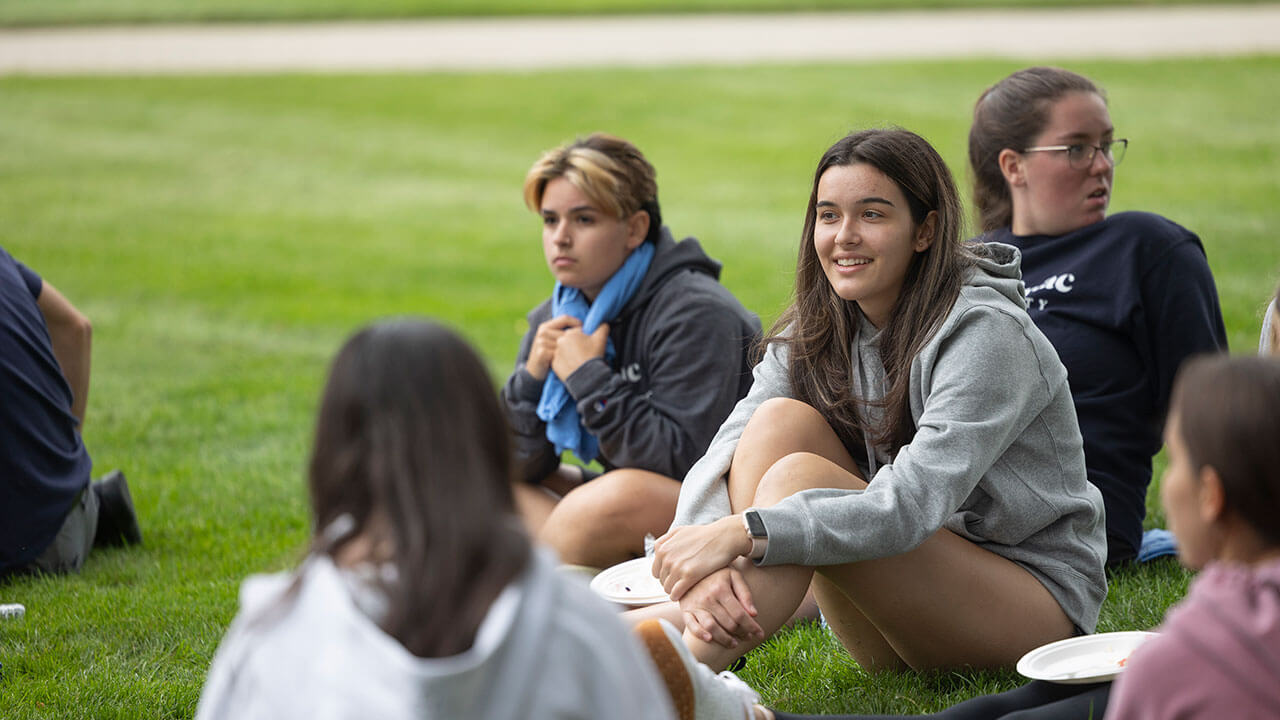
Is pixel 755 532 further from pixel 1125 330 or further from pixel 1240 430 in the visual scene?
pixel 1125 330

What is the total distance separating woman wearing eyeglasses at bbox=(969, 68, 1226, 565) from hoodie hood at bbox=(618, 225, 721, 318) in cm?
104

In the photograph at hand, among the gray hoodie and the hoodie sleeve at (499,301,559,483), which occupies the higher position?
the gray hoodie

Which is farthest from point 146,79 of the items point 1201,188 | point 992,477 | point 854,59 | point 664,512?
point 992,477

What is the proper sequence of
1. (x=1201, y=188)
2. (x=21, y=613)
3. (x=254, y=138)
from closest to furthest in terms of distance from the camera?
(x=21, y=613) < (x=1201, y=188) < (x=254, y=138)

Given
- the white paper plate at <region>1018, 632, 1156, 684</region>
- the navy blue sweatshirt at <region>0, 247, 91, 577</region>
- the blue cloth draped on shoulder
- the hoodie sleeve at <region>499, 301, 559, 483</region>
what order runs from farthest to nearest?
the hoodie sleeve at <region>499, 301, 559, 483</region>
the blue cloth draped on shoulder
the navy blue sweatshirt at <region>0, 247, 91, 577</region>
the white paper plate at <region>1018, 632, 1156, 684</region>

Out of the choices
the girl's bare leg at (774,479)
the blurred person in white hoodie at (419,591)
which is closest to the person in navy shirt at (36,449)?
the girl's bare leg at (774,479)

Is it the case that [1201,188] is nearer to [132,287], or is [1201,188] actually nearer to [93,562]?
[132,287]

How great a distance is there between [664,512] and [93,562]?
2132 mm

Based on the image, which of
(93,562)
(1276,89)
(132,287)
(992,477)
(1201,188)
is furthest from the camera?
(1276,89)

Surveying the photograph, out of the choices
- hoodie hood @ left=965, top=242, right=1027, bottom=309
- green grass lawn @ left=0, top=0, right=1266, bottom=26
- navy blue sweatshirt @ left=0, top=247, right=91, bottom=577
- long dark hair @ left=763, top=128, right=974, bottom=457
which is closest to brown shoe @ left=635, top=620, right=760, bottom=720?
long dark hair @ left=763, top=128, right=974, bottom=457

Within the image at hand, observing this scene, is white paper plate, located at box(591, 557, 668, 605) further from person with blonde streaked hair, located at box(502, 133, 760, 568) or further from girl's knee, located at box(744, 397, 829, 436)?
person with blonde streaked hair, located at box(502, 133, 760, 568)

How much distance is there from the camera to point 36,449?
455cm

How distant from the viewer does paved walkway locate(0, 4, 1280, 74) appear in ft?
62.9

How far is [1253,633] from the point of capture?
6.27 ft
